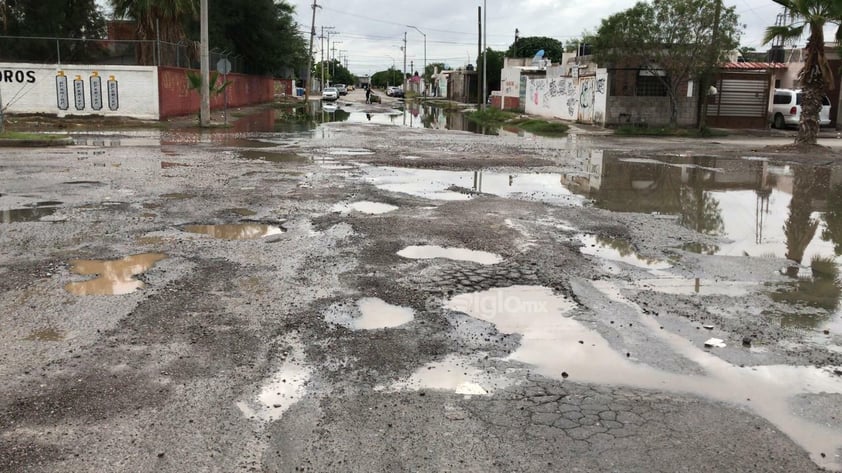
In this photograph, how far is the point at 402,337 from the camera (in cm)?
571

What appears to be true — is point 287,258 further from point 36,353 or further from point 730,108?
point 730,108

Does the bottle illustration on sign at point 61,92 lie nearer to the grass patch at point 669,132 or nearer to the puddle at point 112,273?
the grass patch at point 669,132

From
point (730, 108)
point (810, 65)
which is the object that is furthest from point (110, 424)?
point (730, 108)

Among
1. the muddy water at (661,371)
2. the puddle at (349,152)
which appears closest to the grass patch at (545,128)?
the puddle at (349,152)

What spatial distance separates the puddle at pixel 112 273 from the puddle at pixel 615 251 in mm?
Result: 4995

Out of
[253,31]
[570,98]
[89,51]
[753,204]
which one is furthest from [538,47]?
[753,204]

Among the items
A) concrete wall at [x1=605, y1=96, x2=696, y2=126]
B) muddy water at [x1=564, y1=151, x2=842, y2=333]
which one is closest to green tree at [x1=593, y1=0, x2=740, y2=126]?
concrete wall at [x1=605, y1=96, x2=696, y2=126]

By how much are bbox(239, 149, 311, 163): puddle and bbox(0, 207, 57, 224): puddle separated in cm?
766

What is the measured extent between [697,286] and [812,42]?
794 inches

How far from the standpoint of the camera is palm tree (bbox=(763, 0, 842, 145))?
73.5 ft

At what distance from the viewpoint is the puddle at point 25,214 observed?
32.1ft

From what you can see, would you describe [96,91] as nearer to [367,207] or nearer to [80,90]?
[80,90]

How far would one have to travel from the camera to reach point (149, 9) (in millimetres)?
31750

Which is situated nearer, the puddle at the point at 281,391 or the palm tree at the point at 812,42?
the puddle at the point at 281,391
